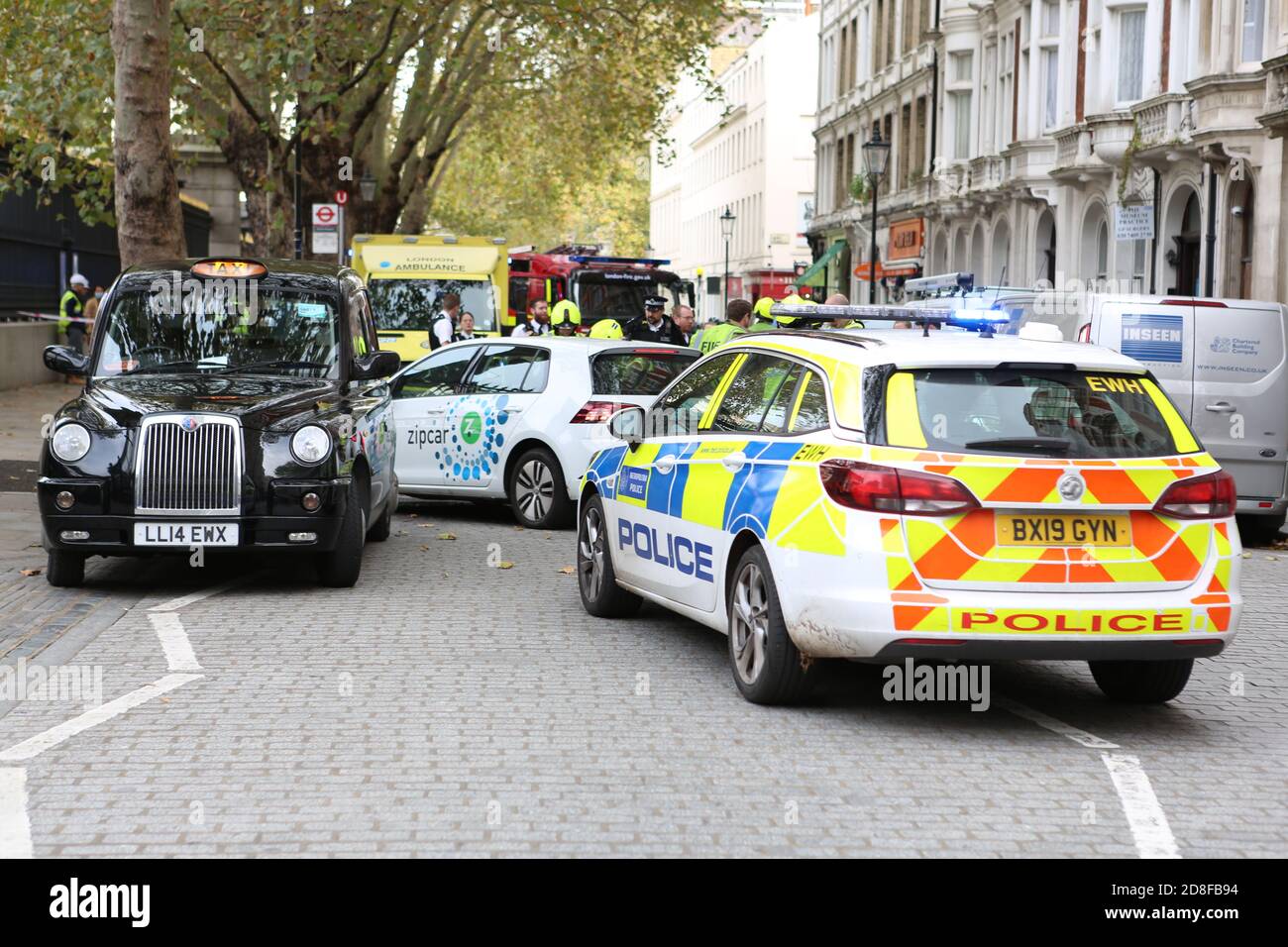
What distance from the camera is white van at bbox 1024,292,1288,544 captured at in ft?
52.0

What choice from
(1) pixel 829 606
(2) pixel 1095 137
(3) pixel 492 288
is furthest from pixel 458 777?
(2) pixel 1095 137

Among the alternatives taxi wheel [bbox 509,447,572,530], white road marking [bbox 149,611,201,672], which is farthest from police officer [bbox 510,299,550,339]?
white road marking [bbox 149,611,201,672]

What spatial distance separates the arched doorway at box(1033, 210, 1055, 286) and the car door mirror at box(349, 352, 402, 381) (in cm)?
3058

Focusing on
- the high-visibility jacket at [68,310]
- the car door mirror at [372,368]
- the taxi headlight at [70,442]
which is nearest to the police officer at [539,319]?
the high-visibility jacket at [68,310]

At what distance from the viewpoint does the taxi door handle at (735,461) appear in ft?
27.3

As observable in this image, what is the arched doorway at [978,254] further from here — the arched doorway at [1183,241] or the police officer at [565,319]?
the police officer at [565,319]

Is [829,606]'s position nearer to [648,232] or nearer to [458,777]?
[458,777]

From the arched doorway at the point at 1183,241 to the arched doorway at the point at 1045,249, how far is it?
7.95 metres

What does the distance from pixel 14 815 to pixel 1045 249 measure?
37804mm

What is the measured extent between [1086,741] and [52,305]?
30.5 meters

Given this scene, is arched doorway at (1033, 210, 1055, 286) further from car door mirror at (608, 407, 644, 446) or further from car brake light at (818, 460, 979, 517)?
car brake light at (818, 460, 979, 517)

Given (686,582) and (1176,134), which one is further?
(1176,134)

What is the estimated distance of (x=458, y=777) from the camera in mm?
6602

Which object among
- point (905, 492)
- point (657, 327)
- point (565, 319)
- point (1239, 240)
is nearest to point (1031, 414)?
point (905, 492)
